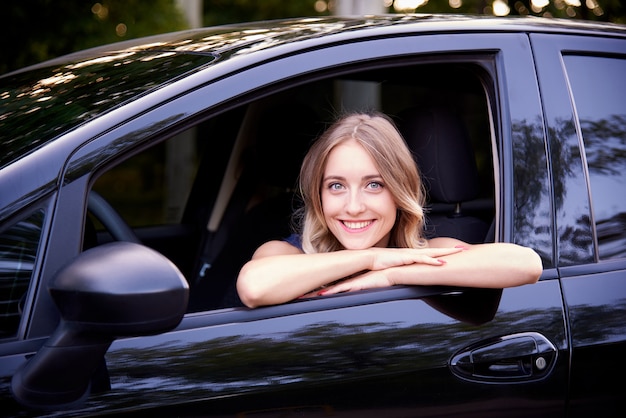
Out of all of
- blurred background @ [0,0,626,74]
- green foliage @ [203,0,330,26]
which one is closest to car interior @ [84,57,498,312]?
blurred background @ [0,0,626,74]

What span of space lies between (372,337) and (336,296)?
4.8 inches

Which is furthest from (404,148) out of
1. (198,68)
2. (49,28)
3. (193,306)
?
(49,28)

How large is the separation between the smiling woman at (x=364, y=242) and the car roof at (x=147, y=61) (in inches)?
11.8

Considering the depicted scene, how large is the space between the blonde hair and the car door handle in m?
0.46

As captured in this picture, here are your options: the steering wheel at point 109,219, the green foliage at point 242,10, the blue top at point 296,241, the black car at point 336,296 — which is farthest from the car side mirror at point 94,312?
the green foliage at point 242,10

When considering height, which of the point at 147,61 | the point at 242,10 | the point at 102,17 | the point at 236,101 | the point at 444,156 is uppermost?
the point at 242,10

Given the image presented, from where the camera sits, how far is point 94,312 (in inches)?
58.6

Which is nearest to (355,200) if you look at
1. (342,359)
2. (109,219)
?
(342,359)

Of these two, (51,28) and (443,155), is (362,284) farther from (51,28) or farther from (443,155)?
(51,28)

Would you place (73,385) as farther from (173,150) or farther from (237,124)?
(173,150)

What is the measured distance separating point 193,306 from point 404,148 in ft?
2.86

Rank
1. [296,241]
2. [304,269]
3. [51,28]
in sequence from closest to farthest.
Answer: [304,269] → [296,241] → [51,28]

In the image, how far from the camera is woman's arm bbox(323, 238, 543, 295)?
1.92 metres

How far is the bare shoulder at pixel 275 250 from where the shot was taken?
7.55 ft
